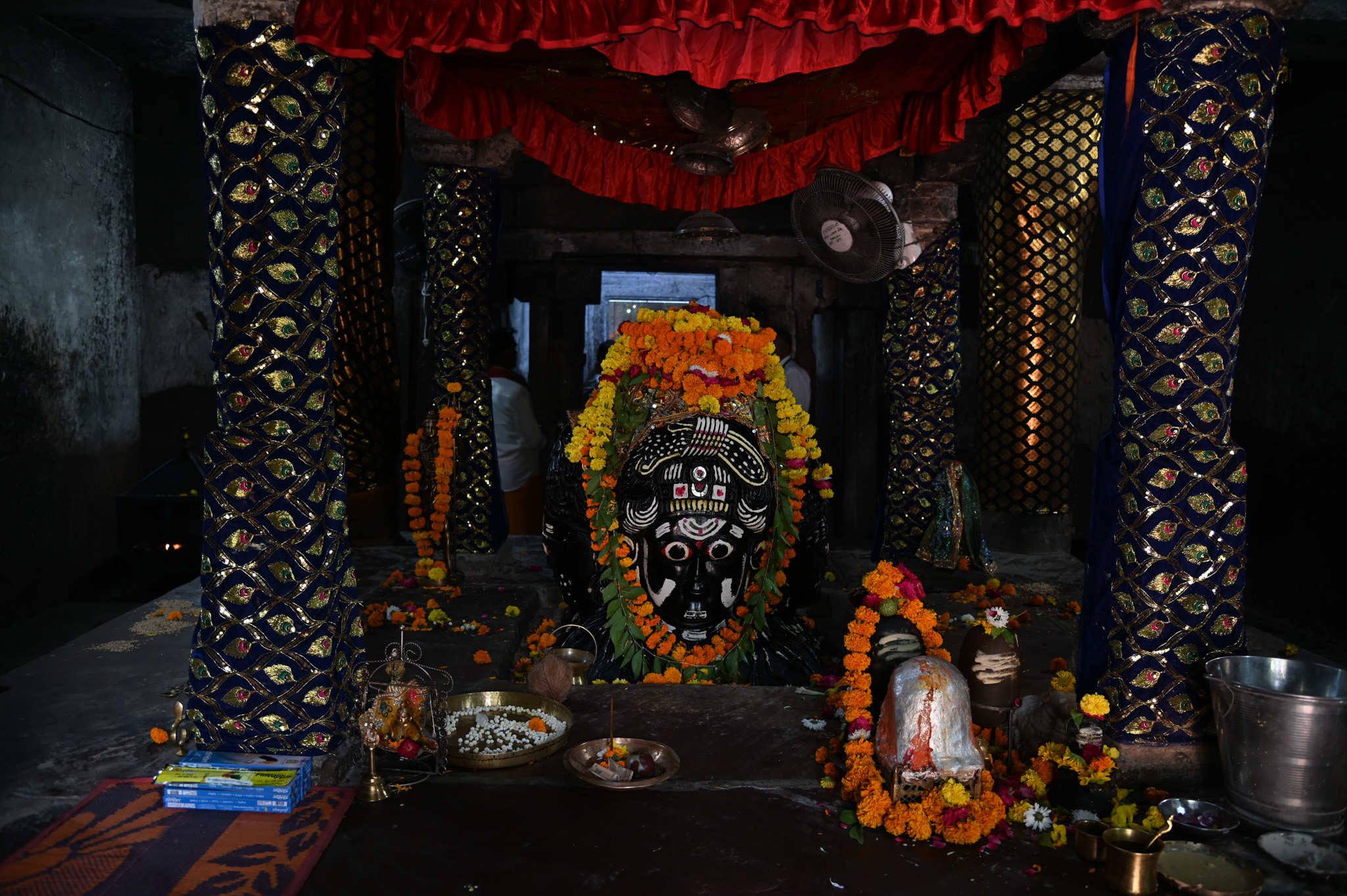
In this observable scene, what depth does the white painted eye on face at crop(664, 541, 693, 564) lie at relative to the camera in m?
4.79

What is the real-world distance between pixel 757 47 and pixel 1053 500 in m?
5.29

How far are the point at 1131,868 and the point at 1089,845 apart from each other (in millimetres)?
188

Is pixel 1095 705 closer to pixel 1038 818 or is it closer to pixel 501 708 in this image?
pixel 1038 818

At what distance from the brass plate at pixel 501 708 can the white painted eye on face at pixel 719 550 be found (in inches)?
50.7

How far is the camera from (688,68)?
153 inches

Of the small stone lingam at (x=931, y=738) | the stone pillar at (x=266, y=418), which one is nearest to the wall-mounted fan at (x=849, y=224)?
the stone pillar at (x=266, y=418)

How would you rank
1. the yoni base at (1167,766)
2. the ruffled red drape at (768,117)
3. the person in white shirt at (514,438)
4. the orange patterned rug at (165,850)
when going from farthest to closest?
the person in white shirt at (514,438) < the ruffled red drape at (768,117) < the yoni base at (1167,766) < the orange patterned rug at (165,850)

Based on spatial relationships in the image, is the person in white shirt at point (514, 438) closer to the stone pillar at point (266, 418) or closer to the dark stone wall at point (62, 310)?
the dark stone wall at point (62, 310)

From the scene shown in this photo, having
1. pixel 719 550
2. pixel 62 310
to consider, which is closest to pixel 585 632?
pixel 719 550

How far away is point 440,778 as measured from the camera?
339 cm

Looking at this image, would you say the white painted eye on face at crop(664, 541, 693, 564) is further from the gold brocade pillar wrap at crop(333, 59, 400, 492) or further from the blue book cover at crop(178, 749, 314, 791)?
the gold brocade pillar wrap at crop(333, 59, 400, 492)

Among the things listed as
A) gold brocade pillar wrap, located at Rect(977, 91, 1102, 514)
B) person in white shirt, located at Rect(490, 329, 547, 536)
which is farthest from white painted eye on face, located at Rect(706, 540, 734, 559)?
gold brocade pillar wrap, located at Rect(977, 91, 1102, 514)

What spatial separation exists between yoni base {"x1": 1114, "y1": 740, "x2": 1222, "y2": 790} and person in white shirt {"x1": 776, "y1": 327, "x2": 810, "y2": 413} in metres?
4.67

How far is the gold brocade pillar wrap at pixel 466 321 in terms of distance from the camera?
6480mm
